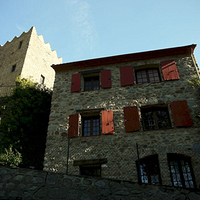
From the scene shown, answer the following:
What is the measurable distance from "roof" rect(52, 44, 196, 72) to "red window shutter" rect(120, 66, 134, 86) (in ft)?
2.03

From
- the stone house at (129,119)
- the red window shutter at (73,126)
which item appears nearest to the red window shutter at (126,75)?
the stone house at (129,119)

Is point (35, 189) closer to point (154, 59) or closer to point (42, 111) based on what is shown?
point (42, 111)

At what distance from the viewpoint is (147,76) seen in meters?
12.4

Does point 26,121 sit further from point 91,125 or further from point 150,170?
point 150,170

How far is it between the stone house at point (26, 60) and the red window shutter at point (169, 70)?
9423 millimetres

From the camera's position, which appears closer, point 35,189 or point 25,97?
point 35,189

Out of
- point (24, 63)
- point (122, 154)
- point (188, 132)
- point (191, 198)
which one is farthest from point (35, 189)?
point (24, 63)

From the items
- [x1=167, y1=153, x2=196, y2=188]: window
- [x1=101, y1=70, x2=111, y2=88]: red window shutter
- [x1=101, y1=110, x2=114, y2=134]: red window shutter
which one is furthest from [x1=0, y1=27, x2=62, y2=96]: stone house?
[x1=167, y1=153, x2=196, y2=188]: window

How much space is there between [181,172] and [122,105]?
4.00 meters

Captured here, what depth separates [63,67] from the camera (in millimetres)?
13555

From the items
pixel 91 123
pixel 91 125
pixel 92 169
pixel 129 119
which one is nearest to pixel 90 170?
pixel 92 169

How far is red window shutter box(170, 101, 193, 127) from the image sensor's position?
33.1 feet

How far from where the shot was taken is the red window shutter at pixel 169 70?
11688 millimetres

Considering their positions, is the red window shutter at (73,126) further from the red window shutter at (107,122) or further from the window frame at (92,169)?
the window frame at (92,169)
